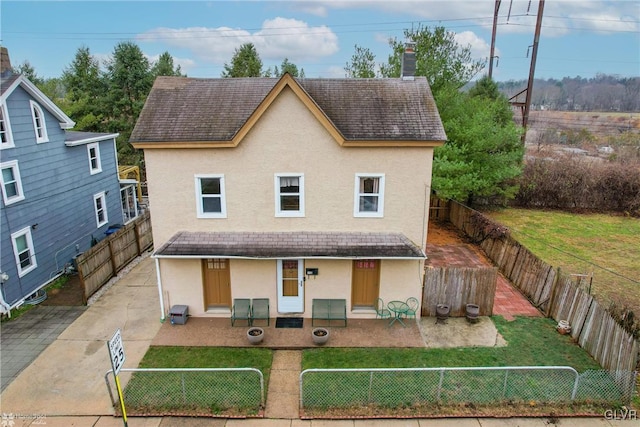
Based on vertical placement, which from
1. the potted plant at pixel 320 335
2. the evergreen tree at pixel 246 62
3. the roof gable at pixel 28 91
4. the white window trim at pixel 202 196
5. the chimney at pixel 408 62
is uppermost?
the evergreen tree at pixel 246 62

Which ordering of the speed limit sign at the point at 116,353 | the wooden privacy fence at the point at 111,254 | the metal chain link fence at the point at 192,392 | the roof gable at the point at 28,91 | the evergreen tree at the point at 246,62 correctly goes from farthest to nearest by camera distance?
the evergreen tree at the point at 246,62
the wooden privacy fence at the point at 111,254
the roof gable at the point at 28,91
the metal chain link fence at the point at 192,392
the speed limit sign at the point at 116,353

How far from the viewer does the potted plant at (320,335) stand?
12.8m

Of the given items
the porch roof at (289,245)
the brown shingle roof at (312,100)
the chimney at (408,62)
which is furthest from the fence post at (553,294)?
the chimney at (408,62)

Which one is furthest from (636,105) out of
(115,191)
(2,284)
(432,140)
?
(2,284)

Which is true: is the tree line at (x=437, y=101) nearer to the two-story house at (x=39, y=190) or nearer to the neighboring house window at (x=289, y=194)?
the neighboring house window at (x=289, y=194)

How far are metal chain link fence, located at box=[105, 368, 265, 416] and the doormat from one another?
2754 mm

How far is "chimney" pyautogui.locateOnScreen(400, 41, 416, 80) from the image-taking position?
1470cm

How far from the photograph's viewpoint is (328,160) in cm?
1334

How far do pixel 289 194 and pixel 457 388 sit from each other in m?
7.83

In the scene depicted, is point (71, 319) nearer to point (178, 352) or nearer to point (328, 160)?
point (178, 352)

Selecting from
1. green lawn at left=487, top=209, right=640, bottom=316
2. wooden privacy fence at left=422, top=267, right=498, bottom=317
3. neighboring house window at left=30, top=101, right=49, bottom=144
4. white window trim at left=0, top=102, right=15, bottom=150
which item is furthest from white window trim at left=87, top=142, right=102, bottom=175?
green lawn at left=487, top=209, right=640, bottom=316

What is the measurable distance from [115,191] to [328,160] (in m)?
16.1

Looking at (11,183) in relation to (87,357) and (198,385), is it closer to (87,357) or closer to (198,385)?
(87,357)

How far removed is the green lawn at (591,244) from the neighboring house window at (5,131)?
79.7 ft
